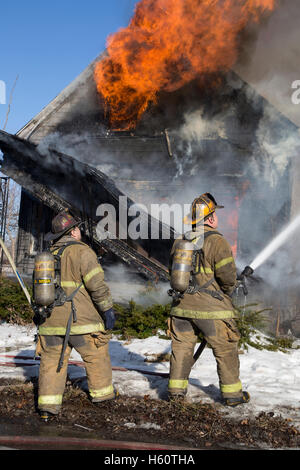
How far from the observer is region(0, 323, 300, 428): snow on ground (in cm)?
432

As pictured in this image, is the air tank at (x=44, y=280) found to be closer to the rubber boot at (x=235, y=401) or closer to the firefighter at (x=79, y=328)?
the firefighter at (x=79, y=328)

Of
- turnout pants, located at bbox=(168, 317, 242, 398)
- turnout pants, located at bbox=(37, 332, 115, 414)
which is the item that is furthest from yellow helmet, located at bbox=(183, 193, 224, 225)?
turnout pants, located at bbox=(37, 332, 115, 414)

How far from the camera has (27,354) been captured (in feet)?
21.6

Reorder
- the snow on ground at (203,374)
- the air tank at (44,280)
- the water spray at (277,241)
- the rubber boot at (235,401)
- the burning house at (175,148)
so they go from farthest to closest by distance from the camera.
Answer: the water spray at (277,241), the burning house at (175,148), the snow on ground at (203,374), the rubber boot at (235,401), the air tank at (44,280)

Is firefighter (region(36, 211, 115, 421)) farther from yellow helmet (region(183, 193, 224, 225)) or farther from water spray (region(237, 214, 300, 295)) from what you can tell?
water spray (region(237, 214, 300, 295))

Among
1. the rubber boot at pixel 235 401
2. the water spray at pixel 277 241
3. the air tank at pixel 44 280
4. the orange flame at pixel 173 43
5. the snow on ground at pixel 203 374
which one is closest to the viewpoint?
the air tank at pixel 44 280

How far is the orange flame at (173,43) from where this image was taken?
1071 centimetres

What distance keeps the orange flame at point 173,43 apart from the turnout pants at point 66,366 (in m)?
8.65

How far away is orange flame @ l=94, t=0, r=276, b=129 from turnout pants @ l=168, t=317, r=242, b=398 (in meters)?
8.46

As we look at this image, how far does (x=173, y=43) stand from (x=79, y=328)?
9.17 m

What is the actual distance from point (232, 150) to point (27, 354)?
7301 mm

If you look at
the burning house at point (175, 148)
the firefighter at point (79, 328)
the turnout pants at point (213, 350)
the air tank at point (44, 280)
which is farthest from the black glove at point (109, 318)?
the burning house at point (175, 148)

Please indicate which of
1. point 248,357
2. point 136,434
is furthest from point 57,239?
point 248,357

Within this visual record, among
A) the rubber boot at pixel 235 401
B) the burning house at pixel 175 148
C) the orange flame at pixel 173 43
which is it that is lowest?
the rubber boot at pixel 235 401
